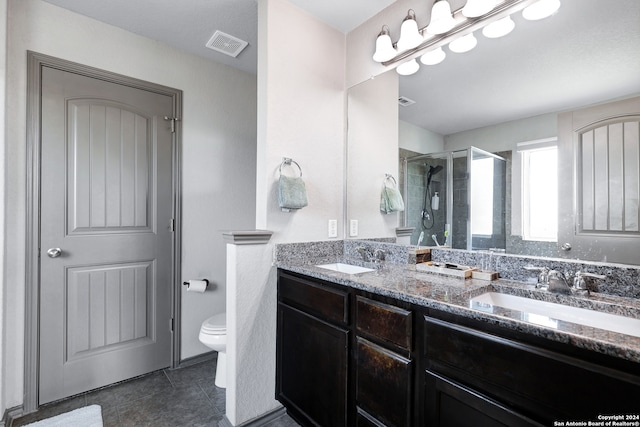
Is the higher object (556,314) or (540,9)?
(540,9)

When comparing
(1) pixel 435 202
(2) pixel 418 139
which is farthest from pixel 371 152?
(1) pixel 435 202

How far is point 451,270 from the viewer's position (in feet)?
4.83

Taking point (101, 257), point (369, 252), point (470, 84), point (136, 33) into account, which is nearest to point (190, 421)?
point (101, 257)

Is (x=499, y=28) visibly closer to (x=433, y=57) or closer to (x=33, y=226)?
(x=433, y=57)

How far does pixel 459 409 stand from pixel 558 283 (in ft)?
2.00

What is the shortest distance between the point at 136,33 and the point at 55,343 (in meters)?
2.18

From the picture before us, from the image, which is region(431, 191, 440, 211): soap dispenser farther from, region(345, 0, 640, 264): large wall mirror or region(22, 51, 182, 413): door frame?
region(22, 51, 182, 413): door frame

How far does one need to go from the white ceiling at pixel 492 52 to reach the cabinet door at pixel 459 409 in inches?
46.8

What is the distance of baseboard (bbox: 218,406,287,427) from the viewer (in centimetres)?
170

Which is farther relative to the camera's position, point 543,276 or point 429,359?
point 543,276

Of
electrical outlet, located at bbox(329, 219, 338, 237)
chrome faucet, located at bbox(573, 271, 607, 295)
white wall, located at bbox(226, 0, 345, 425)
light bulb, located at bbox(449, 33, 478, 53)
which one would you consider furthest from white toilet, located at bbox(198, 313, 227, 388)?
light bulb, located at bbox(449, 33, 478, 53)

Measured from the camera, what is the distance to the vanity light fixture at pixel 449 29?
1.38 meters

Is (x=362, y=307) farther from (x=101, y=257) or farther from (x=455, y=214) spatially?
(x=101, y=257)

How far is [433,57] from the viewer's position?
67.8 inches
